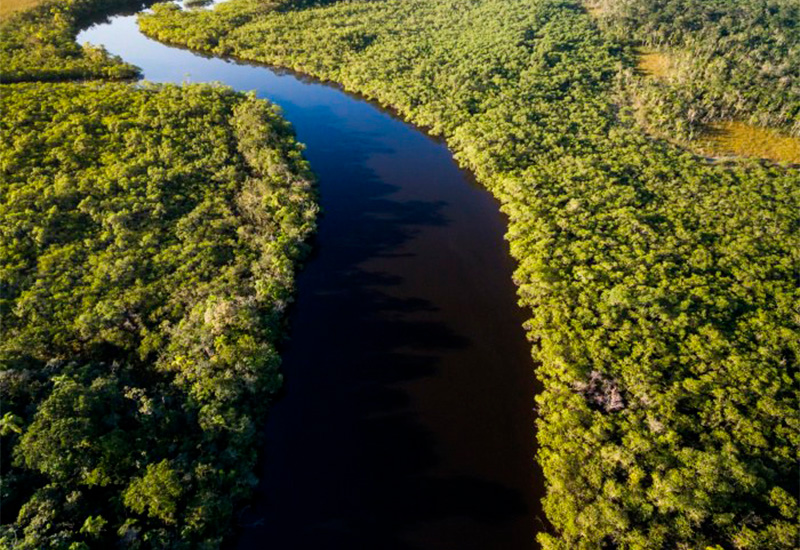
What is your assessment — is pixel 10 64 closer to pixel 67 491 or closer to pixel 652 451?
pixel 67 491

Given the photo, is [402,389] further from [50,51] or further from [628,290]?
[50,51]

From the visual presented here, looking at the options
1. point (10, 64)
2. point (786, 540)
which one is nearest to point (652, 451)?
point (786, 540)

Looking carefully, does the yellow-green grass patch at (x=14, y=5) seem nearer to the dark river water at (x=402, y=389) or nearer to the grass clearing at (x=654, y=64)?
the dark river water at (x=402, y=389)

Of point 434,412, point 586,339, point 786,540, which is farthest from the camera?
point 586,339

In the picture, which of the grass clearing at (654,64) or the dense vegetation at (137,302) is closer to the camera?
the dense vegetation at (137,302)

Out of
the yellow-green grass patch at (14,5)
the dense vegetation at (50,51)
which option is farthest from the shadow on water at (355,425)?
the yellow-green grass patch at (14,5)

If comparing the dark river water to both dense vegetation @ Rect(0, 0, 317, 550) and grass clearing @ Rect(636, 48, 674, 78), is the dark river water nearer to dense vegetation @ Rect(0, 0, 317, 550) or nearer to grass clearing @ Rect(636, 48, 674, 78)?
dense vegetation @ Rect(0, 0, 317, 550)
